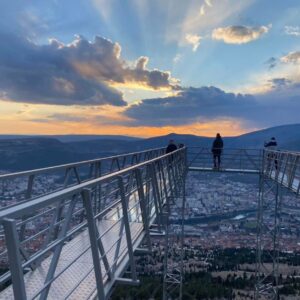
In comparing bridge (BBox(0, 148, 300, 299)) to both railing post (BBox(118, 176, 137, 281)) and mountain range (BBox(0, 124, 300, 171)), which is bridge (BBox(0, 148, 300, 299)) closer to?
railing post (BBox(118, 176, 137, 281))

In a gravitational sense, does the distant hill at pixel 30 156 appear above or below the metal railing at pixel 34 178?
below

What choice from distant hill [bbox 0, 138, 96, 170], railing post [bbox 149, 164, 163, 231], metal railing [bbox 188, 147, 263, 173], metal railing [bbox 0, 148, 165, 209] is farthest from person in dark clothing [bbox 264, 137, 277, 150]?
distant hill [bbox 0, 138, 96, 170]

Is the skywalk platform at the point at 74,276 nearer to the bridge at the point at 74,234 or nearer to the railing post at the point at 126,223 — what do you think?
the bridge at the point at 74,234

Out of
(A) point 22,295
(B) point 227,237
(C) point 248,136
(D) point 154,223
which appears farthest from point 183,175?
(C) point 248,136

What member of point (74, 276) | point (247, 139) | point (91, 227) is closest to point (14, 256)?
point (91, 227)

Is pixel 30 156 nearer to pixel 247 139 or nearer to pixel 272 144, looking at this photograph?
pixel 272 144

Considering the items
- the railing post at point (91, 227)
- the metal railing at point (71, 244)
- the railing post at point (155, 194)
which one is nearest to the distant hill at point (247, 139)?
the railing post at point (155, 194)

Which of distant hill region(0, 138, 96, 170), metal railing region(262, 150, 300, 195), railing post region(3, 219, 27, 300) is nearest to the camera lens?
railing post region(3, 219, 27, 300)

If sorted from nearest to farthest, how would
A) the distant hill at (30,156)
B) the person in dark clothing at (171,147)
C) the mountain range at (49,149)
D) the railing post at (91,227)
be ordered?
the railing post at (91,227) → the person in dark clothing at (171,147) → the distant hill at (30,156) → the mountain range at (49,149)
